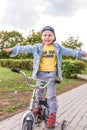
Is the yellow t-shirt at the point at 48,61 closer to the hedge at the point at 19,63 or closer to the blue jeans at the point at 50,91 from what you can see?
the blue jeans at the point at 50,91

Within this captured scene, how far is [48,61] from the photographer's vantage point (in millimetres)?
5184

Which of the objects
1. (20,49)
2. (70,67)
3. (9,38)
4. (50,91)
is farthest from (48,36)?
(9,38)

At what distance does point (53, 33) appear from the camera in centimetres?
515

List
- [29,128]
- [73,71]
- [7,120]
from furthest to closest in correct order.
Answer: [73,71] < [7,120] < [29,128]

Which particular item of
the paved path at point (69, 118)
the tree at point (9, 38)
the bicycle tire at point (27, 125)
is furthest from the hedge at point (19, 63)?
the tree at point (9, 38)

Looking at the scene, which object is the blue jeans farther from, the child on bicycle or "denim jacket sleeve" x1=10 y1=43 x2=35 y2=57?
"denim jacket sleeve" x1=10 y1=43 x2=35 y2=57

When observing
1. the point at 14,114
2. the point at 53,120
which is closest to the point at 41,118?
the point at 53,120

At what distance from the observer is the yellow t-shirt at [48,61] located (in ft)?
17.0

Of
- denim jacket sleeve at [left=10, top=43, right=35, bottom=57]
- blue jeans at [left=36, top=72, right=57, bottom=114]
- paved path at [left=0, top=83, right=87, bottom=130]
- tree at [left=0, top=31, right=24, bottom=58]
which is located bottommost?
paved path at [left=0, top=83, right=87, bottom=130]

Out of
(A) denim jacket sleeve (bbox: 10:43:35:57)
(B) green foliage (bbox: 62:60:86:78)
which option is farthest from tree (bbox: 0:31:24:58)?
(A) denim jacket sleeve (bbox: 10:43:35:57)

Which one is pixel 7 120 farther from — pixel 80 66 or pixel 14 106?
pixel 80 66

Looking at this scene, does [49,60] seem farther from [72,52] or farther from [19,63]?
[19,63]

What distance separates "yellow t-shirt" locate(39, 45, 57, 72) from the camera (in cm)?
518

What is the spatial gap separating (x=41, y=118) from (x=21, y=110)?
2.40 m
